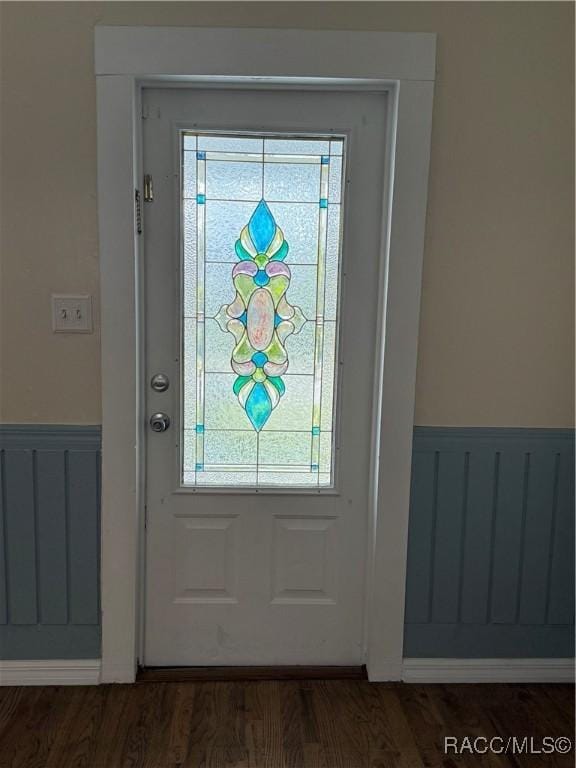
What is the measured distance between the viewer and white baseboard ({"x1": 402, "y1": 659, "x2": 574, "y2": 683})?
2.32m

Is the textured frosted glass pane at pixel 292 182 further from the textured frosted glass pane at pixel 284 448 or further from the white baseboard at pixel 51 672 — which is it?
the white baseboard at pixel 51 672

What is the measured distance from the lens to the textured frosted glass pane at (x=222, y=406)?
2252 millimetres

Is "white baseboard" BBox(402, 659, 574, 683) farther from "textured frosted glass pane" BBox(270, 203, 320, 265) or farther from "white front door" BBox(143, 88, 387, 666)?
"textured frosted glass pane" BBox(270, 203, 320, 265)

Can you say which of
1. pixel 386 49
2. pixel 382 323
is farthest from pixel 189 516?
pixel 386 49

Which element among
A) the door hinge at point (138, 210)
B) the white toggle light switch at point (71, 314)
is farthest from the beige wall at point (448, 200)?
the door hinge at point (138, 210)

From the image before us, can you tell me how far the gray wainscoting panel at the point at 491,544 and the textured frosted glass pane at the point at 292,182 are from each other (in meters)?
0.89

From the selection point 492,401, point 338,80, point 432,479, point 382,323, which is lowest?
point 432,479

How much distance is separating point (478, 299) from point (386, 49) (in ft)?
2.78

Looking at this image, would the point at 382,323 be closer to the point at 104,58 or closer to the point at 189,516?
the point at 189,516

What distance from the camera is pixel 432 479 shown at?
7.41 feet

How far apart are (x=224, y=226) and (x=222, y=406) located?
24.3 inches

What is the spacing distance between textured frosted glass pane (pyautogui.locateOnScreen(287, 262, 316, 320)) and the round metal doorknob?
596mm

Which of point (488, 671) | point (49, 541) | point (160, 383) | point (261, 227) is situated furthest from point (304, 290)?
point (488, 671)

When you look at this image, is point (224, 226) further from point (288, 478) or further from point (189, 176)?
point (288, 478)
